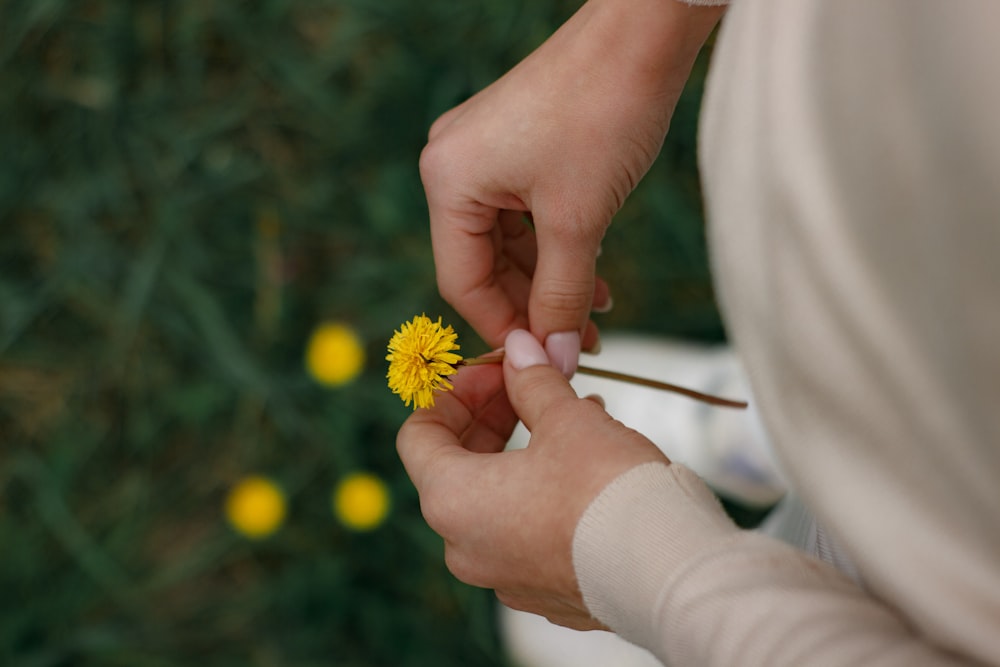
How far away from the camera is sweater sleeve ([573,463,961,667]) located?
0.34m

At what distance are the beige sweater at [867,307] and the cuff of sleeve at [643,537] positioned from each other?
2 centimetres

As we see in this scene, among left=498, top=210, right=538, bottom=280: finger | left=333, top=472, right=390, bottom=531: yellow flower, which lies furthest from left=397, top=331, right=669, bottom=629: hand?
left=333, top=472, right=390, bottom=531: yellow flower

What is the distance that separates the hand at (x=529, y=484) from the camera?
17.2 inches

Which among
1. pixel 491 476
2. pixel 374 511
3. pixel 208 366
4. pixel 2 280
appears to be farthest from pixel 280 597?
pixel 491 476

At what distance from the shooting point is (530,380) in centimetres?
54

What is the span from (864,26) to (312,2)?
1.03 m

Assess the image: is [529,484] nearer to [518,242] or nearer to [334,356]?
[518,242]

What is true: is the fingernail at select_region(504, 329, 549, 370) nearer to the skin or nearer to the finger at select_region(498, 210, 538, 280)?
the skin

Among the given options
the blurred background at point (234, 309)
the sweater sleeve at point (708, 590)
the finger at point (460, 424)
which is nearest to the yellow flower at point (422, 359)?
the finger at point (460, 424)

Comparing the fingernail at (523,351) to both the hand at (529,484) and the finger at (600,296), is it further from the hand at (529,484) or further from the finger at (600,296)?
the finger at (600,296)

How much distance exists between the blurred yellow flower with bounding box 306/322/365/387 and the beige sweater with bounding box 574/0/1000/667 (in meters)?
0.72

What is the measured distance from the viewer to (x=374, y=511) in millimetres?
1022

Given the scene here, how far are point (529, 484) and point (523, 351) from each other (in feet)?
0.47

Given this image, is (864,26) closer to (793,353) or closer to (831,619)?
(793,353)
